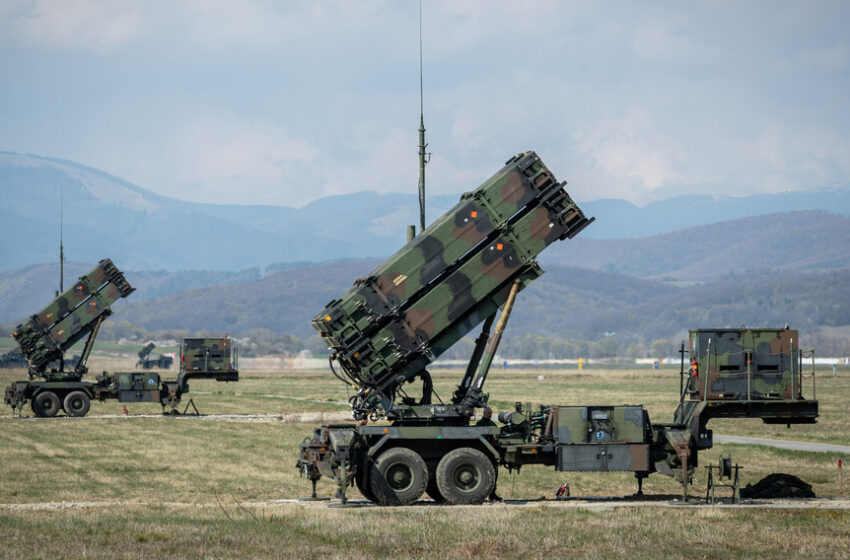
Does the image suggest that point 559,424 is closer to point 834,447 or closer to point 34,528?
point 34,528

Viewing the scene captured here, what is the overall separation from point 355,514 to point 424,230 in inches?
234

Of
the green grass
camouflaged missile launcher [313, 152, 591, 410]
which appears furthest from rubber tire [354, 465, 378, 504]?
camouflaged missile launcher [313, 152, 591, 410]

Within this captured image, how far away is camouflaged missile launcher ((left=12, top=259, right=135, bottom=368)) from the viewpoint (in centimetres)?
4828


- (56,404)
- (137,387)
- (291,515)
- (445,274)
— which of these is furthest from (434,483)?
(56,404)

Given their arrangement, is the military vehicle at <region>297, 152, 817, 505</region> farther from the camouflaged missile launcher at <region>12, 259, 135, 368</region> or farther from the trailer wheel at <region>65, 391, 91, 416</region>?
the trailer wheel at <region>65, 391, 91, 416</region>

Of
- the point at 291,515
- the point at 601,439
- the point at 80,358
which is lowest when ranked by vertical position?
the point at 291,515

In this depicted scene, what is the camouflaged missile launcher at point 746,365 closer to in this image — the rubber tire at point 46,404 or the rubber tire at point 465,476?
the rubber tire at point 465,476

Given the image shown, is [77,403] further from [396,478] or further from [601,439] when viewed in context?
[601,439]

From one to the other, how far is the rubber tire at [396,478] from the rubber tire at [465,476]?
0.38 meters

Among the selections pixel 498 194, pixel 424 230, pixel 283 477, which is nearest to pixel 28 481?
pixel 283 477

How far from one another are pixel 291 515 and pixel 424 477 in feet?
9.14

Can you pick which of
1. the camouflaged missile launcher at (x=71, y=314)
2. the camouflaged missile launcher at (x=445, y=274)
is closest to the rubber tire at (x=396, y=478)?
the camouflaged missile launcher at (x=445, y=274)

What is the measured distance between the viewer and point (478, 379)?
22.9 m

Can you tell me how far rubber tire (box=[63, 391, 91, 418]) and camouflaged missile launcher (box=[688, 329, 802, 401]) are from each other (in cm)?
3378
